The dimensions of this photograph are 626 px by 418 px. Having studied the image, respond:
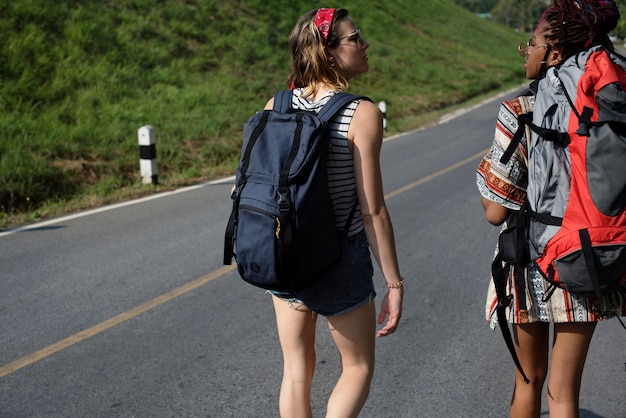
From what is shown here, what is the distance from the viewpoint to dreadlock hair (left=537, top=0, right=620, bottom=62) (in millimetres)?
2562

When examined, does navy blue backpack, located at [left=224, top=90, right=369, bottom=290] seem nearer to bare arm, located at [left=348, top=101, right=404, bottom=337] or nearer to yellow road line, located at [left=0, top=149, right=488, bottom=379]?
bare arm, located at [left=348, top=101, right=404, bottom=337]

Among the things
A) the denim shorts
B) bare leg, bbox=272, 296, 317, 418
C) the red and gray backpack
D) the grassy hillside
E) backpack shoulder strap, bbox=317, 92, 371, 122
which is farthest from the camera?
the grassy hillside

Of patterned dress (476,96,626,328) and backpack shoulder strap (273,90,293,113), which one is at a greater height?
backpack shoulder strap (273,90,293,113)

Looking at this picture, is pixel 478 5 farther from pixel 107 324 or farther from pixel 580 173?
pixel 580 173

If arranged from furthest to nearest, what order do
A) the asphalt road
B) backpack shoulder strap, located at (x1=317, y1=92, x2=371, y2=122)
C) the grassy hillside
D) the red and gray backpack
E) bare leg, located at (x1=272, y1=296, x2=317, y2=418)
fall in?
the grassy hillside → the asphalt road → bare leg, located at (x1=272, y1=296, x2=317, y2=418) → backpack shoulder strap, located at (x1=317, y1=92, x2=371, y2=122) → the red and gray backpack

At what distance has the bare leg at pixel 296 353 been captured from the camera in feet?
9.11

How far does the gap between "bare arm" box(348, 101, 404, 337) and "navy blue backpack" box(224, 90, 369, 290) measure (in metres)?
0.09

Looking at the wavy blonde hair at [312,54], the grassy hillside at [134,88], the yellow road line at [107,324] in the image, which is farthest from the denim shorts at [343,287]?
the grassy hillside at [134,88]

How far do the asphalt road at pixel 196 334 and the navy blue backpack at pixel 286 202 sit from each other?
1602mm

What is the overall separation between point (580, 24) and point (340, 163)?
3.16 ft

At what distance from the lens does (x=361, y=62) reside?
106 inches

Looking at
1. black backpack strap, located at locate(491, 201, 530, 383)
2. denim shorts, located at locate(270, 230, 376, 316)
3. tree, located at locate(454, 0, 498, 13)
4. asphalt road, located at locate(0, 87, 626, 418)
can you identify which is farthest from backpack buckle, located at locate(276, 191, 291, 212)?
tree, located at locate(454, 0, 498, 13)

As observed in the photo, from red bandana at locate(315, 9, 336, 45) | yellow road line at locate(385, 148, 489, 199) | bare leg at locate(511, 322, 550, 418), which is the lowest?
yellow road line at locate(385, 148, 489, 199)

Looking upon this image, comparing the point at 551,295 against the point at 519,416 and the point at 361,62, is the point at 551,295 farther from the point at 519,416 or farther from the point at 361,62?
the point at 361,62
